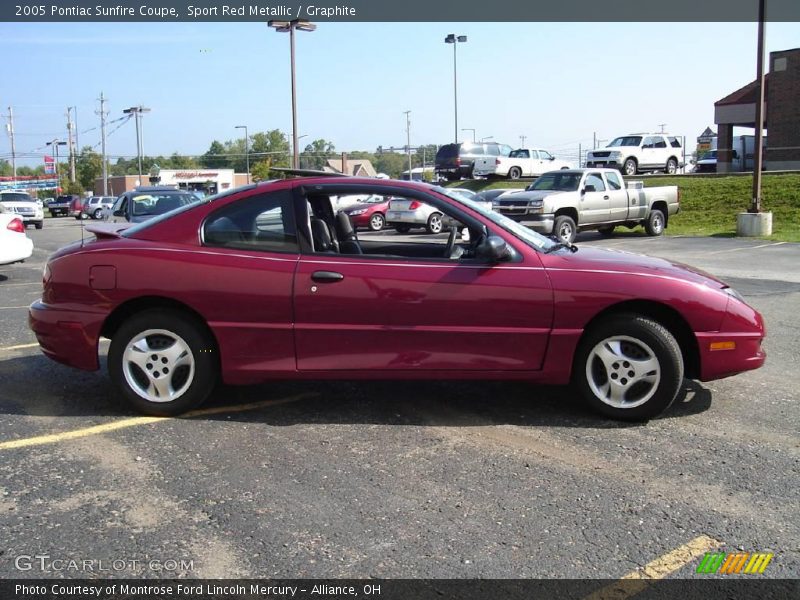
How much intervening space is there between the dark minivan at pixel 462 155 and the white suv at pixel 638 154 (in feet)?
18.2

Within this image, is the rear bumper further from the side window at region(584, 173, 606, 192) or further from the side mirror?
the side window at region(584, 173, 606, 192)

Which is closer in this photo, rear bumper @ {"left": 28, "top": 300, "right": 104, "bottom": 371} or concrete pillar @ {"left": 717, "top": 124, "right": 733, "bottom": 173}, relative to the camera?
rear bumper @ {"left": 28, "top": 300, "right": 104, "bottom": 371}

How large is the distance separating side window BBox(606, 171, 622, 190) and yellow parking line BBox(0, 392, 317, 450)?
15.7 metres

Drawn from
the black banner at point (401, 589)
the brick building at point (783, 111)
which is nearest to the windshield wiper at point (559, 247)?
the black banner at point (401, 589)

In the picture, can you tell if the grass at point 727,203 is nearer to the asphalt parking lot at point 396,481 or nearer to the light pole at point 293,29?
the light pole at point 293,29

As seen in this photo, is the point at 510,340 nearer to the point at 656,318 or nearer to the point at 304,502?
the point at 656,318

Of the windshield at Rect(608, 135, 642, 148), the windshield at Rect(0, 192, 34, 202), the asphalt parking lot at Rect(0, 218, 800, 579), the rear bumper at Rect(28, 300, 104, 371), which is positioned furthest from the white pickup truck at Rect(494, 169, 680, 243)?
the windshield at Rect(0, 192, 34, 202)

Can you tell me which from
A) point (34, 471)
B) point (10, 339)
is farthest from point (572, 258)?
point (10, 339)

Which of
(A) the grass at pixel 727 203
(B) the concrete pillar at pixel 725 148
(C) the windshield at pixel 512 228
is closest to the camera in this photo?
(C) the windshield at pixel 512 228

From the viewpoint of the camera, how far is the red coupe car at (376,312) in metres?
4.87

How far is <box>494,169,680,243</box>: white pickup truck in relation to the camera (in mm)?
17953

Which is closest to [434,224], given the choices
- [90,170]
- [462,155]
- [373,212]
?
[373,212]

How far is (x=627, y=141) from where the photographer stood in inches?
1299

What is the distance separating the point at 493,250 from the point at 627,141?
99.6 ft
